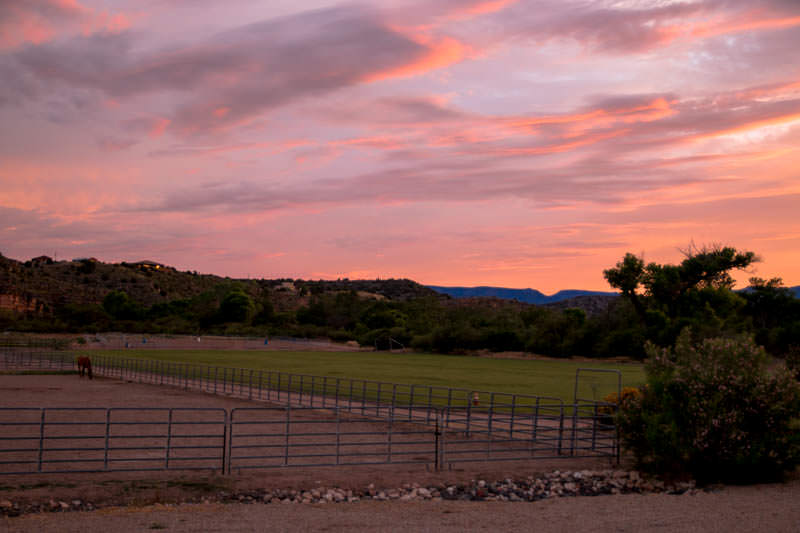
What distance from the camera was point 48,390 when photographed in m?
33.7

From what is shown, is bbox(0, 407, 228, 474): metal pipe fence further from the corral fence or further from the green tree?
the green tree

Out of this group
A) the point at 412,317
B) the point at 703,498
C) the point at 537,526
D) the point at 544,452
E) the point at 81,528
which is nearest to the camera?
the point at 81,528

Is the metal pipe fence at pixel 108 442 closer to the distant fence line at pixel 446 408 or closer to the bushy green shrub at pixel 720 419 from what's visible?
the distant fence line at pixel 446 408

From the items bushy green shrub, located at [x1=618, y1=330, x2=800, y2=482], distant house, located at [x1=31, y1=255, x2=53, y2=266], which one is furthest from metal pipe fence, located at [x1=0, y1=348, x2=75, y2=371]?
distant house, located at [x1=31, y1=255, x2=53, y2=266]

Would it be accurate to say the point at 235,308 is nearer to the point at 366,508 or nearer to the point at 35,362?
the point at 35,362

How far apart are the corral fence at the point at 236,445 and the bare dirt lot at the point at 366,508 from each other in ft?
1.15

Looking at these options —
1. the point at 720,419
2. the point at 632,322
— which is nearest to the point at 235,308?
the point at 632,322

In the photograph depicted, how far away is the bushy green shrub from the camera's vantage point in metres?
14.3

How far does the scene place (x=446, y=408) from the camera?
55.7 ft

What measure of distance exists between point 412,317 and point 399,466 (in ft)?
381

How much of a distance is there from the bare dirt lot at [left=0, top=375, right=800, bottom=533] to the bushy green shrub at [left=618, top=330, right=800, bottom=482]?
600mm

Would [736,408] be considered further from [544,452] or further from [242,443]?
[242,443]

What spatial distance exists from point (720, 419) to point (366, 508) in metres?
7.35

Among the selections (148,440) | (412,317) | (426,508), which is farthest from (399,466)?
(412,317)
